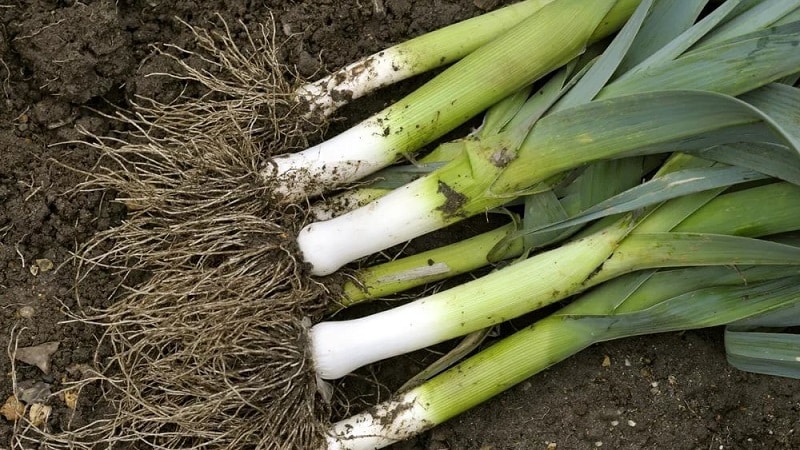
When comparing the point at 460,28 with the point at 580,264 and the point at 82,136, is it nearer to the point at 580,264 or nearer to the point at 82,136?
the point at 580,264

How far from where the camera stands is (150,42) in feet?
5.62

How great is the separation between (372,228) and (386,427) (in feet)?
1.34

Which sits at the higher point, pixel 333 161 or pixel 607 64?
pixel 607 64

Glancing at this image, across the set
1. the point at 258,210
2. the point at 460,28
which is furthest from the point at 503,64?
the point at 258,210

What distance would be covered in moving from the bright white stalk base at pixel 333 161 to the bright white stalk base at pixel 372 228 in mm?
82

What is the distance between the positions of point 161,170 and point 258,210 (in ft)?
0.72

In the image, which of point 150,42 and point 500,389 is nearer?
point 500,389

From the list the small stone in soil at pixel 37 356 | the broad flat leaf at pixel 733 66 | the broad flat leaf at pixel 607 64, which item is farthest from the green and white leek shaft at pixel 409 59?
the small stone in soil at pixel 37 356

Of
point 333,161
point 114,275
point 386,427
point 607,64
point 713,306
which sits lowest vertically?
point 386,427

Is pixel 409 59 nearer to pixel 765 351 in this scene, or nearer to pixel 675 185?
pixel 675 185

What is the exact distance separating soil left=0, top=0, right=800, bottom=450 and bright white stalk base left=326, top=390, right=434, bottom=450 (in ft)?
0.31

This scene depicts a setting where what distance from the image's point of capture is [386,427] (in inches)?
63.1

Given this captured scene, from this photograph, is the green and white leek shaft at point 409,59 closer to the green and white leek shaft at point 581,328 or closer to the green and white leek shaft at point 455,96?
the green and white leek shaft at point 455,96

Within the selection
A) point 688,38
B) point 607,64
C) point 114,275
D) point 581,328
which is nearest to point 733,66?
point 688,38
